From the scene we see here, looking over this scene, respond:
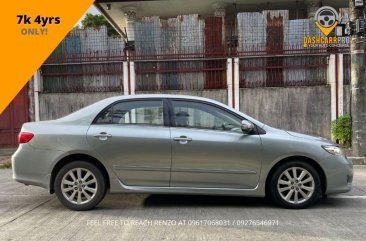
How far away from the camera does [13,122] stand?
536 inches

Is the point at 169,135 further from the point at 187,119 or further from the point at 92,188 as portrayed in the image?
the point at 92,188

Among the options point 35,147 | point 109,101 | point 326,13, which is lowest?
point 35,147

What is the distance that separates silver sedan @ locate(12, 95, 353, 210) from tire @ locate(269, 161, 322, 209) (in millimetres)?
13

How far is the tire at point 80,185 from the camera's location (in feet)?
19.9

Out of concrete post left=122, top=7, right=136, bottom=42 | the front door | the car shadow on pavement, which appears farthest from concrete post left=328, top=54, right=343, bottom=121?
the front door

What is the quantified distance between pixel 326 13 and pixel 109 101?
10151mm

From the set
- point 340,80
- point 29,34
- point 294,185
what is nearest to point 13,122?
point 29,34

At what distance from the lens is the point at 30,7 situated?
14.6 metres

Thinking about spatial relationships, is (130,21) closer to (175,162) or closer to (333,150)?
(175,162)

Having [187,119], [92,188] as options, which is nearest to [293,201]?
[187,119]

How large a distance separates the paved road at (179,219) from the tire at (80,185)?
15 centimetres

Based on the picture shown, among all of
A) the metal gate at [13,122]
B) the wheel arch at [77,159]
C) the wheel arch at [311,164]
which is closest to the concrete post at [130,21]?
the metal gate at [13,122]

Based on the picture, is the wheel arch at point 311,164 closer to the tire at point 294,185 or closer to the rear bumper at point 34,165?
the tire at point 294,185

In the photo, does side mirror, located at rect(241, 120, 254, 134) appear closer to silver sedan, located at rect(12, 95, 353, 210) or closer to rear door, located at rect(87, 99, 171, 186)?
silver sedan, located at rect(12, 95, 353, 210)
